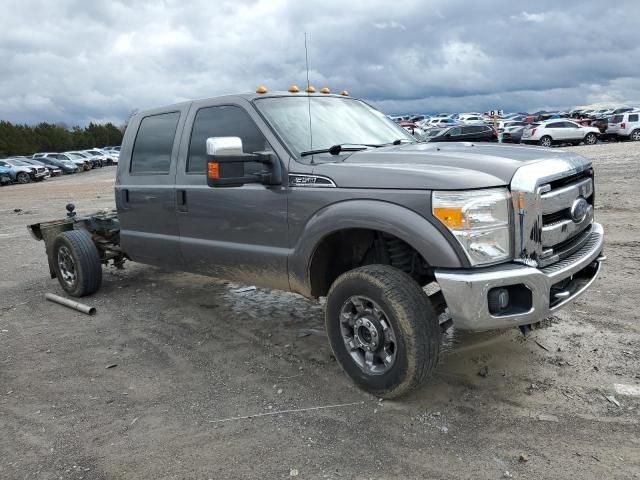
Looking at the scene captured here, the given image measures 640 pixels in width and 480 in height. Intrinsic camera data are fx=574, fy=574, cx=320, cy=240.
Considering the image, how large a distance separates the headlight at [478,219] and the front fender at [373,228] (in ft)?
0.24

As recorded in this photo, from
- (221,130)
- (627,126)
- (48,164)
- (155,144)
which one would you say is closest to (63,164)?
(48,164)

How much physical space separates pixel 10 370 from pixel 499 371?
3673mm

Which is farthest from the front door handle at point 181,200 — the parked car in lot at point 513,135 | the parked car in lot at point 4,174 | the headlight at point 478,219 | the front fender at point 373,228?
Result: the parked car in lot at point 4,174

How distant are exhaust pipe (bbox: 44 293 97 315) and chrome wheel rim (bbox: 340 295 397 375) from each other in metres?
3.18

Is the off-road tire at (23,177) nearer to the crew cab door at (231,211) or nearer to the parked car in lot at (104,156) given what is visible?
the parked car in lot at (104,156)

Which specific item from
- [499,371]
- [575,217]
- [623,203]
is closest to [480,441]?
[499,371]

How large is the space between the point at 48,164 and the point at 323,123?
42.1 meters

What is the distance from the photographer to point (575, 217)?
143 inches

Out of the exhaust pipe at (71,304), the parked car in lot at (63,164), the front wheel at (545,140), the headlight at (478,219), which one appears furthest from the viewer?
the parked car in lot at (63,164)

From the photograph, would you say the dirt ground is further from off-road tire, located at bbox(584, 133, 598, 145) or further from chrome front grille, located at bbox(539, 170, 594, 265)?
off-road tire, located at bbox(584, 133, 598, 145)

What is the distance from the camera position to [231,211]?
4.36m

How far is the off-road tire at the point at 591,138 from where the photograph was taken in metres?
30.9

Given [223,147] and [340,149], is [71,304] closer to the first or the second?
[223,147]

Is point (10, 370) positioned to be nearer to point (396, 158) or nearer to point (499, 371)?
point (396, 158)
